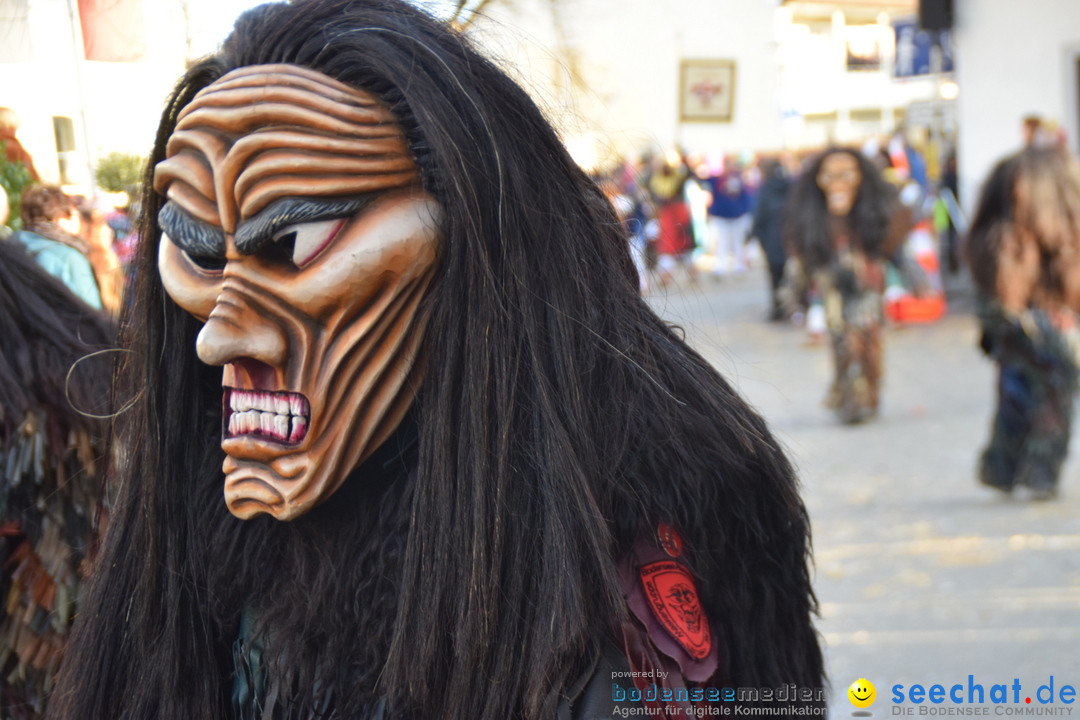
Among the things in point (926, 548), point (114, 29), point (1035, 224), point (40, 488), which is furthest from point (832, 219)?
point (40, 488)

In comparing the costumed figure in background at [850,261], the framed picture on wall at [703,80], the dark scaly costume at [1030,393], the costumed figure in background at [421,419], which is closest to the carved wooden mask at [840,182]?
the costumed figure in background at [850,261]

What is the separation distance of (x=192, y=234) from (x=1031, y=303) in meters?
4.87

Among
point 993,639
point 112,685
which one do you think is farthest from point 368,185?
point 993,639

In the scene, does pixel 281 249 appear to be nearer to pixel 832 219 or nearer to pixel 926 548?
pixel 926 548

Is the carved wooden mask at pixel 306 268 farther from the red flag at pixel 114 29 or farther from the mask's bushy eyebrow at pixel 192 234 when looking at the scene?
the red flag at pixel 114 29

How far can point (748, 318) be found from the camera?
13.0 meters

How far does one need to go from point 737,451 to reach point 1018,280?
4.37 metres

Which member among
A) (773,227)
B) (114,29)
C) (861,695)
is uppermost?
(114,29)

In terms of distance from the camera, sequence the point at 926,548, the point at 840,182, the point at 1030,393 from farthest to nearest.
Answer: the point at 840,182 → the point at 1030,393 → the point at 926,548

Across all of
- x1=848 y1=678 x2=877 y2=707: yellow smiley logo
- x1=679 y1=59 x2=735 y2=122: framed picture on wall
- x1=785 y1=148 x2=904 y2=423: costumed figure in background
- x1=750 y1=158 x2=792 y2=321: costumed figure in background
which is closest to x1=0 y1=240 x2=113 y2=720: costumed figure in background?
x1=848 y1=678 x2=877 y2=707: yellow smiley logo

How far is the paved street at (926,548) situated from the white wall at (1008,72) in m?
4.36

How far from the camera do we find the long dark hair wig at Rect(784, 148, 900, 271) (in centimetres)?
793

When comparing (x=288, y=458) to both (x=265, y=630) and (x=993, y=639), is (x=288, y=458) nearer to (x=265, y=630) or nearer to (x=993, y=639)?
Answer: (x=265, y=630)

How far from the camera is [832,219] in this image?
804 centimetres
